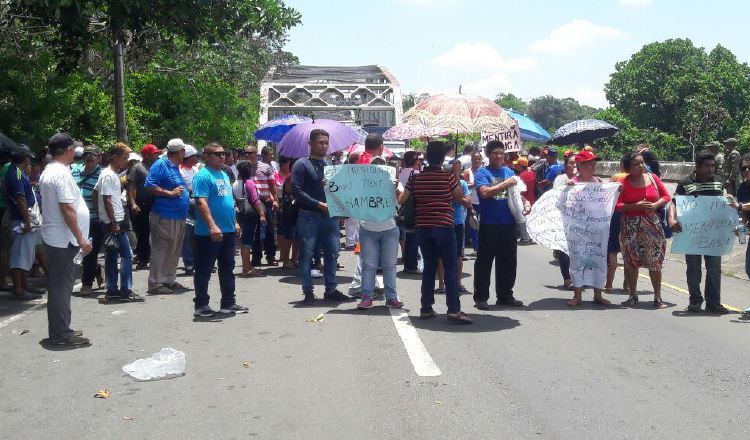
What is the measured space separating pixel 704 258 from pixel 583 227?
52.3 inches

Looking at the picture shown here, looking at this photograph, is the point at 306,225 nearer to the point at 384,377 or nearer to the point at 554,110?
the point at 384,377

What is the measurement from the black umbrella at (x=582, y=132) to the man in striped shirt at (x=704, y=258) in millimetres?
9500

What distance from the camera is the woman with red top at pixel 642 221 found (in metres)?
9.76

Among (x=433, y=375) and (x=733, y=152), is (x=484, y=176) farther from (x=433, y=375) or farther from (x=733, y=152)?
(x=733, y=152)

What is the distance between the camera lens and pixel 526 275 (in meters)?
12.7

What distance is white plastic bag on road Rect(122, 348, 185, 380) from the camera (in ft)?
22.2

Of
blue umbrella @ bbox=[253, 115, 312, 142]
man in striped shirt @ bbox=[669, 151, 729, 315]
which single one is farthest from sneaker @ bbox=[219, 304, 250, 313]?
blue umbrella @ bbox=[253, 115, 312, 142]

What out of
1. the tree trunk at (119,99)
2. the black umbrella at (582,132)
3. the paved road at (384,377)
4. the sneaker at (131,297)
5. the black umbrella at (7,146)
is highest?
the tree trunk at (119,99)

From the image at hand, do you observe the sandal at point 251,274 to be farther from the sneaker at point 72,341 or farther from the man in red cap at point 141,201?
the sneaker at point 72,341

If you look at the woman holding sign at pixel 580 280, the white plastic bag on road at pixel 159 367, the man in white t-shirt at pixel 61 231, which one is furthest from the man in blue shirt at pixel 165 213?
the woman holding sign at pixel 580 280

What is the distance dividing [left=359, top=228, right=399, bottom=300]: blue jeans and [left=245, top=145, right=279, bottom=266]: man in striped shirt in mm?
3866

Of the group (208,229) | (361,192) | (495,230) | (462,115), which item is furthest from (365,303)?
(462,115)

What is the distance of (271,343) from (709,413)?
3.80 meters

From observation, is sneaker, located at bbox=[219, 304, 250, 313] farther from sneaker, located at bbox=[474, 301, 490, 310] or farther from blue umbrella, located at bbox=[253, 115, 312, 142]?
blue umbrella, located at bbox=[253, 115, 312, 142]
